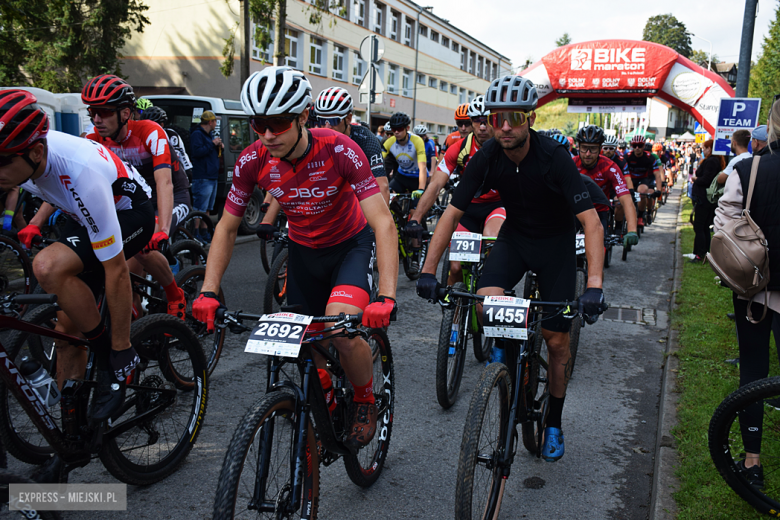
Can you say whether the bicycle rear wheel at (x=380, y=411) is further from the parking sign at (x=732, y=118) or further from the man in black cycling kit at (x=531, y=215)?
the parking sign at (x=732, y=118)

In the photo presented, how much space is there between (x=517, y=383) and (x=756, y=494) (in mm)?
1404

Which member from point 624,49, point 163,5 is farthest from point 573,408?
point 163,5

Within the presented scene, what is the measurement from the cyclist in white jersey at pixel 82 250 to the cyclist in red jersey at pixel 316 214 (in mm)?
521

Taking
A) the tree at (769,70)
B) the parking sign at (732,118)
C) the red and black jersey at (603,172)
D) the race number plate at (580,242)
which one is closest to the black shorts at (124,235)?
the race number plate at (580,242)

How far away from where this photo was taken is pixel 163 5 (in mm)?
30859

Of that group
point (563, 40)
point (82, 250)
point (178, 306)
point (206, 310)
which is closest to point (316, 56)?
point (178, 306)

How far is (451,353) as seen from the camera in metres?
4.61

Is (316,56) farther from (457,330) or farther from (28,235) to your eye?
(28,235)

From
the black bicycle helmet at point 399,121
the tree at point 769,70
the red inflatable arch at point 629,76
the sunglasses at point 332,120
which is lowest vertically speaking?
the sunglasses at point 332,120

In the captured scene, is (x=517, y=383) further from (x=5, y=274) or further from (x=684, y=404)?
(x=5, y=274)

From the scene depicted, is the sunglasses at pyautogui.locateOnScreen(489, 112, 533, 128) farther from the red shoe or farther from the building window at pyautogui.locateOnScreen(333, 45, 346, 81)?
the building window at pyautogui.locateOnScreen(333, 45, 346, 81)

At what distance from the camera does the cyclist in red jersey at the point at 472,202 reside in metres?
5.31

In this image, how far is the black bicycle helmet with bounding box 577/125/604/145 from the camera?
7.60 m

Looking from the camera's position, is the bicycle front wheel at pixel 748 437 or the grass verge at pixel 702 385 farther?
the grass verge at pixel 702 385
